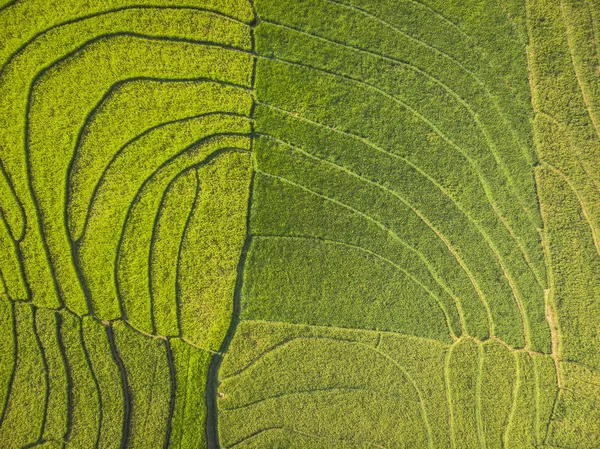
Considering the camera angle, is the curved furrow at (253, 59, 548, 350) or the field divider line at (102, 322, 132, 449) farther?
the curved furrow at (253, 59, 548, 350)

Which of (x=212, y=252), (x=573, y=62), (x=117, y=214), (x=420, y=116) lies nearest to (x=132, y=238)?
(x=117, y=214)

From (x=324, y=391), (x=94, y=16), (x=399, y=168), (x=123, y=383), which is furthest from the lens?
(x=399, y=168)

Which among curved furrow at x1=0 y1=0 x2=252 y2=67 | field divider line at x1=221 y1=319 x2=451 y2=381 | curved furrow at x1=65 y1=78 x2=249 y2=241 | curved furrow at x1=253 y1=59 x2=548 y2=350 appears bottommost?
field divider line at x1=221 y1=319 x2=451 y2=381

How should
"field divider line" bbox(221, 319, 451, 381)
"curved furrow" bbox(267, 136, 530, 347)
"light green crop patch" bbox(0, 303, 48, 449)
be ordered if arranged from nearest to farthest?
"light green crop patch" bbox(0, 303, 48, 449) → "field divider line" bbox(221, 319, 451, 381) → "curved furrow" bbox(267, 136, 530, 347)

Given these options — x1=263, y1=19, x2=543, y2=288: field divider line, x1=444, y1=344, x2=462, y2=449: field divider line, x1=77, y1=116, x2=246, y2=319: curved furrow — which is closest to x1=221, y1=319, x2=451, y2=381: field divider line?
x1=444, y1=344, x2=462, y2=449: field divider line

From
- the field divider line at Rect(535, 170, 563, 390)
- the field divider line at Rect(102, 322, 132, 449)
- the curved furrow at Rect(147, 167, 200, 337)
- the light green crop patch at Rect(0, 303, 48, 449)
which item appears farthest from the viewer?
the field divider line at Rect(535, 170, 563, 390)

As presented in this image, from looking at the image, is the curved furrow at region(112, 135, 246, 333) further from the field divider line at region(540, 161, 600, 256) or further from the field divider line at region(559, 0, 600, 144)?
the field divider line at region(559, 0, 600, 144)

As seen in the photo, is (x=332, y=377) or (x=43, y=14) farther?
(x=332, y=377)

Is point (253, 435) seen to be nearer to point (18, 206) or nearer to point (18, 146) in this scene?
point (18, 206)
